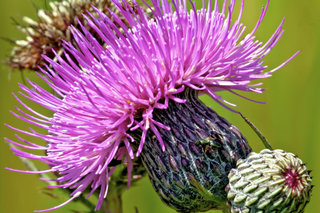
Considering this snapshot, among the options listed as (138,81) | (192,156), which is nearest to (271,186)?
(192,156)

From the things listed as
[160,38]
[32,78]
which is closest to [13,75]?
[32,78]

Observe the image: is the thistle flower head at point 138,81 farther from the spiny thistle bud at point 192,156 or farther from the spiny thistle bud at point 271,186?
the spiny thistle bud at point 271,186

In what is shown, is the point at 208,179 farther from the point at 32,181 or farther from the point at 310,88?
the point at 32,181

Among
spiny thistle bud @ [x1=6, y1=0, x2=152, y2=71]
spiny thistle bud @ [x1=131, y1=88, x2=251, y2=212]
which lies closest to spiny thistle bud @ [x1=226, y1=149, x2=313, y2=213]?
spiny thistle bud @ [x1=131, y1=88, x2=251, y2=212]

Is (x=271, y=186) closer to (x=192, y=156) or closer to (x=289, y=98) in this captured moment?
(x=192, y=156)

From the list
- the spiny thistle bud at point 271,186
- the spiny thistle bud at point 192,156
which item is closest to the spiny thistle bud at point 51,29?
the spiny thistle bud at point 192,156
